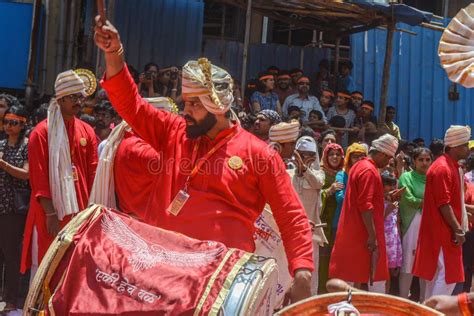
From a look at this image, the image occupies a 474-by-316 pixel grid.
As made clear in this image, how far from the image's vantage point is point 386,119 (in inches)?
568

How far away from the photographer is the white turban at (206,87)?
15.9 ft

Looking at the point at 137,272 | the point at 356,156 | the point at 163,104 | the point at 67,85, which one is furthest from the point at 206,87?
the point at 356,156

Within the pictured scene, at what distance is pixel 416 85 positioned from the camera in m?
15.7

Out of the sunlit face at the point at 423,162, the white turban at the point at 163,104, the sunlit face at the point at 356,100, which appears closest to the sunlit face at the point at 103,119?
the white turban at the point at 163,104

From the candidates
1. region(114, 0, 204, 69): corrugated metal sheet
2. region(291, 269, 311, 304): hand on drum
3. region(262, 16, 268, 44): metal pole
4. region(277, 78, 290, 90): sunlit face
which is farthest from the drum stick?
region(262, 16, 268, 44): metal pole

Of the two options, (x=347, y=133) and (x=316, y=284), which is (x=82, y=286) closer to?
(x=316, y=284)

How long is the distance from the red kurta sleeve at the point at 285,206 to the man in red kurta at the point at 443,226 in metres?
4.05

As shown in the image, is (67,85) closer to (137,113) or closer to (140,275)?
(137,113)

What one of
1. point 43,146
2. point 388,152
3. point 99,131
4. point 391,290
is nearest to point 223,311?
point 43,146

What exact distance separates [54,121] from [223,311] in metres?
3.69

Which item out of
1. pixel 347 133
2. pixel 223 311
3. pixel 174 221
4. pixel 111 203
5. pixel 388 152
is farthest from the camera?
pixel 347 133

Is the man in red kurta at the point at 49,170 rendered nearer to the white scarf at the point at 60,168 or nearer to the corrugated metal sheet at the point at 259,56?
the white scarf at the point at 60,168

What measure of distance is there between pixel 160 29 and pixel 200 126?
28.7ft

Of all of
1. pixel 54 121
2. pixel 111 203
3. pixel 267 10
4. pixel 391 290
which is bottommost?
pixel 391 290
